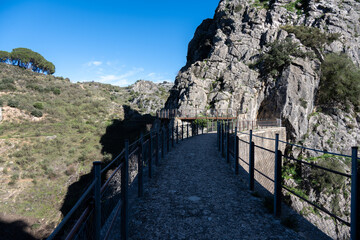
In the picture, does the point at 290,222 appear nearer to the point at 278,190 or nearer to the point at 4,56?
the point at 278,190

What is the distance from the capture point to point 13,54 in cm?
Result: 5344

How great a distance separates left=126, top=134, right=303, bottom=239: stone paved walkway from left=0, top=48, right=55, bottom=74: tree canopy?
67.3m

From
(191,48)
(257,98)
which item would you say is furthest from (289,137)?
(191,48)

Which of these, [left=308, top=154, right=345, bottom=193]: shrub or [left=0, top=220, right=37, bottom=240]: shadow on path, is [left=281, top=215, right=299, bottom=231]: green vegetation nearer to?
[left=0, top=220, right=37, bottom=240]: shadow on path

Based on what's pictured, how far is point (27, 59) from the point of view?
5491cm

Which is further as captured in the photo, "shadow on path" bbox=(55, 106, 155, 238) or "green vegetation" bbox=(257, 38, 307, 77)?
"green vegetation" bbox=(257, 38, 307, 77)

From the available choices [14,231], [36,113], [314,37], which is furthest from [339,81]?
[36,113]

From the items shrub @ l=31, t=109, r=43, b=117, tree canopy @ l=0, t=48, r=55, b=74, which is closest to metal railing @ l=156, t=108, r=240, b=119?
shrub @ l=31, t=109, r=43, b=117

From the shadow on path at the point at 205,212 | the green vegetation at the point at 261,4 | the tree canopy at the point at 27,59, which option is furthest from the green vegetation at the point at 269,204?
the tree canopy at the point at 27,59

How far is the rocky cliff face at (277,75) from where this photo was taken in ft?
85.4

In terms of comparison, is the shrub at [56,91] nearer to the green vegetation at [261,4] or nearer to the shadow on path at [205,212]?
the shadow on path at [205,212]

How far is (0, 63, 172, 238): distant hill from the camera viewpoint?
1302cm

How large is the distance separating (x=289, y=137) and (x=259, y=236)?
25999 millimetres

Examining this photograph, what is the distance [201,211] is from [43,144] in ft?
75.4
